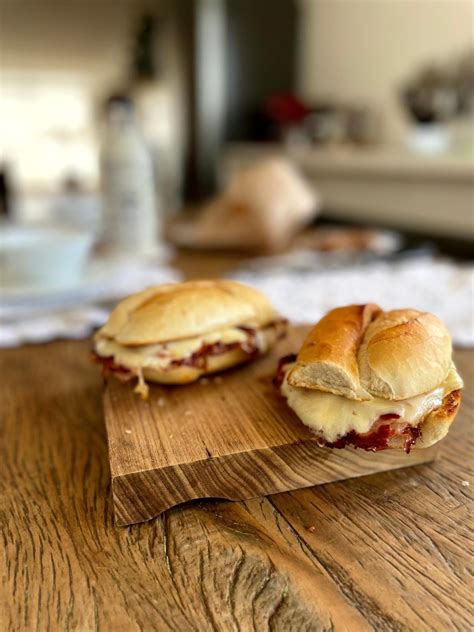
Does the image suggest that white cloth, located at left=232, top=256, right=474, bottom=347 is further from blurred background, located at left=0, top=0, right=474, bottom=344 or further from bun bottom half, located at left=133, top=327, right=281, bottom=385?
bun bottom half, located at left=133, top=327, right=281, bottom=385

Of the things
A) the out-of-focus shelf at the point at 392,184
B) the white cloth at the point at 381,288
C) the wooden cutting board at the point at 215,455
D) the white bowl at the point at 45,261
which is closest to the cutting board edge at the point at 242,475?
the wooden cutting board at the point at 215,455

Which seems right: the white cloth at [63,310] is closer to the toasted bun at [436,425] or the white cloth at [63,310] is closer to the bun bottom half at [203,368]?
the bun bottom half at [203,368]

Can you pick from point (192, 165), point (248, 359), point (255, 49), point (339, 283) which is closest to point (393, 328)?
point (248, 359)

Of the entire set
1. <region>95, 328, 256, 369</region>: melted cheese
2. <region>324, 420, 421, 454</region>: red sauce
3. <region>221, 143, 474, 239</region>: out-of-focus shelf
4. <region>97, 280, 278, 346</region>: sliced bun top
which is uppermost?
<region>97, 280, 278, 346</region>: sliced bun top

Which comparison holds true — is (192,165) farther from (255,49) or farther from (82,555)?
(82,555)

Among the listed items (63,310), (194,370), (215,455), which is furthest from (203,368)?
(63,310)

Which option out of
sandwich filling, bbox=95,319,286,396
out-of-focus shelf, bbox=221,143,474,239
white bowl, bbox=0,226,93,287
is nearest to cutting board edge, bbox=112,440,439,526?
sandwich filling, bbox=95,319,286,396

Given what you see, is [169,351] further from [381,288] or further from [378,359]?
[381,288]
